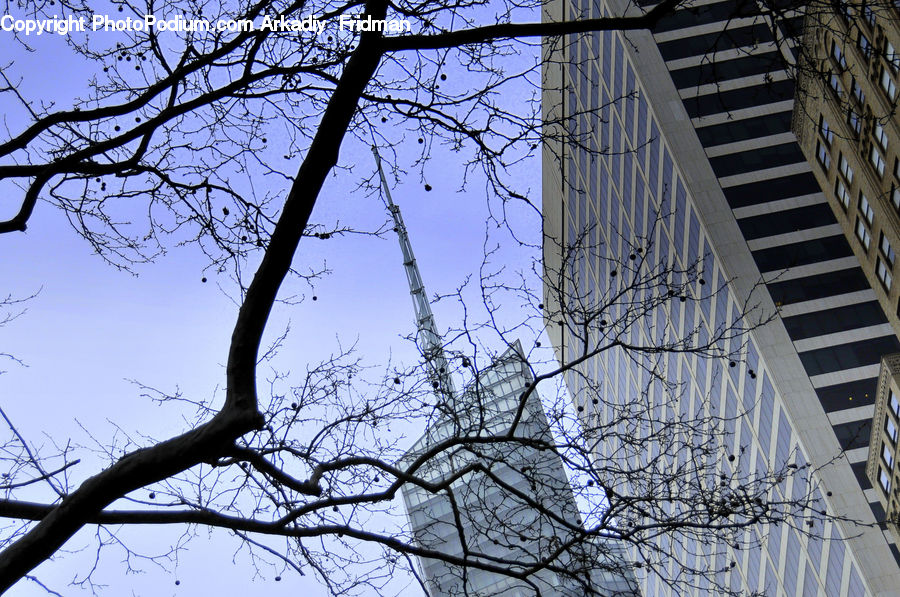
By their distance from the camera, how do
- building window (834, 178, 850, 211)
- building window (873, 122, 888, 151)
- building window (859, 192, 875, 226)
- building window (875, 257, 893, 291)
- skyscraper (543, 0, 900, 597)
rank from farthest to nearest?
1. skyscraper (543, 0, 900, 597)
2. building window (834, 178, 850, 211)
3. building window (859, 192, 875, 226)
4. building window (875, 257, 893, 291)
5. building window (873, 122, 888, 151)

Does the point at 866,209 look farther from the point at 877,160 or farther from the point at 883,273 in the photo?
the point at 877,160

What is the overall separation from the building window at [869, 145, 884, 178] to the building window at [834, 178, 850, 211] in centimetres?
432

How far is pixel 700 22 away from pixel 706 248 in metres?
17.7

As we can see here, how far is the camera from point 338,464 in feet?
22.2

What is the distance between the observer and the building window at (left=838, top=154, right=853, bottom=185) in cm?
4797

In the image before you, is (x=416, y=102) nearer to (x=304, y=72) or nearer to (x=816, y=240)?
(x=304, y=72)

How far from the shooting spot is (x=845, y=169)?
48625 mm

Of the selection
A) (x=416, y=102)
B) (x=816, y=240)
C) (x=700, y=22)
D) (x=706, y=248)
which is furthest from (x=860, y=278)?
(x=416, y=102)

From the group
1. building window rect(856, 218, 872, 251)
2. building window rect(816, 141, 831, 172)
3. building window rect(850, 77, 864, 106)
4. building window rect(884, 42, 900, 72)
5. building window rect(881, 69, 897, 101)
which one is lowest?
building window rect(884, 42, 900, 72)

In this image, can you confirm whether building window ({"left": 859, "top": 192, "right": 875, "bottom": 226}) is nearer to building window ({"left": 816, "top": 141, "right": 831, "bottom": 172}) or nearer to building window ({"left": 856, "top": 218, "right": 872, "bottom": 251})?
building window ({"left": 856, "top": 218, "right": 872, "bottom": 251})

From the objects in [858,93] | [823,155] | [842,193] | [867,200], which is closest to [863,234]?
[867,200]

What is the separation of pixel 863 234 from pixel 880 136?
22.1 ft

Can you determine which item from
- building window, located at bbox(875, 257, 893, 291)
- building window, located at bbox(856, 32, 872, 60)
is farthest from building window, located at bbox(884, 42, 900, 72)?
building window, located at bbox(875, 257, 893, 291)

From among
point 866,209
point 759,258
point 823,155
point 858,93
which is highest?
point 759,258
